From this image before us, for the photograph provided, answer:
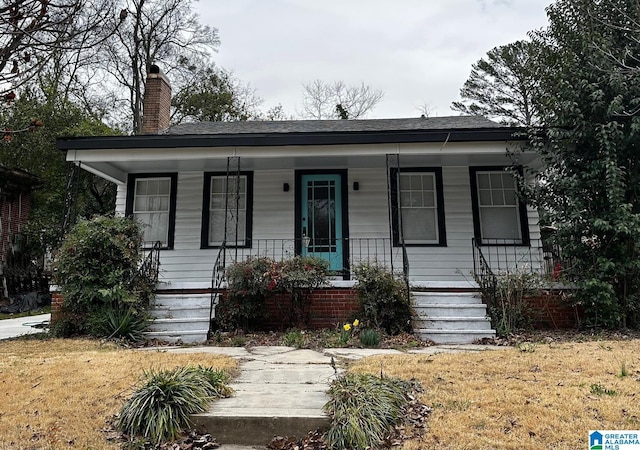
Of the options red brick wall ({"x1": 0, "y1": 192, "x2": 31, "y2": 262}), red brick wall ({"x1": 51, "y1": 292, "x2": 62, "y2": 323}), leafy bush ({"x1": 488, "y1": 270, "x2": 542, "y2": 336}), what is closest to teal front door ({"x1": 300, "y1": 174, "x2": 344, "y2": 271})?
leafy bush ({"x1": 488, "y1": 270, "x2": 542, "y2": 336})

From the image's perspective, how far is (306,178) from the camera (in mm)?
9195

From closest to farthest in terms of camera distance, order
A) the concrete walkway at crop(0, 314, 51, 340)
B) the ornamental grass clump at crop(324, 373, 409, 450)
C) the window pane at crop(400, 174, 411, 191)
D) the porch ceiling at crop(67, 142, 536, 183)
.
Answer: the ornamental grass clump at crop(324, 373, 409, 450) → the concrete walkway at crop(0, 314, 51, 340) → the porch ceiling at crop(67, 142, 536, 183) → the window pane at crop(400, 174, 411, 191)

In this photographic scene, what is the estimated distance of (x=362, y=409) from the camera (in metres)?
2.96

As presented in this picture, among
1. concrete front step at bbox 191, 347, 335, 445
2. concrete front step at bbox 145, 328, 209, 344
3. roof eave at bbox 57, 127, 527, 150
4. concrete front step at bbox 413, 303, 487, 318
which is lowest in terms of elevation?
concrete front step at bbox 191, 347, 335, 445

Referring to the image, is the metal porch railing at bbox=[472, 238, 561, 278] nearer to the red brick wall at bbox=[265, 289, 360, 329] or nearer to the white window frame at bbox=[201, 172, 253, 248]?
the red brick wall at bbox=[265, 289, 360, 329]

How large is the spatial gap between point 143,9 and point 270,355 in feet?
73.7

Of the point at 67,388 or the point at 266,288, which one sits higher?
the point at 266,288

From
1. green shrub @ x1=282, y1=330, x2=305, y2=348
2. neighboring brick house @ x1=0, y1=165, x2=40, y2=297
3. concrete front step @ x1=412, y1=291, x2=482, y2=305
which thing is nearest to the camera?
green shrub @ x1=282, y1=330, x2=305, y2=348

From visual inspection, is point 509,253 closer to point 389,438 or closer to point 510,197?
point 510,197

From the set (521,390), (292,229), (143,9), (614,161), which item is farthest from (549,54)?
(143,9)

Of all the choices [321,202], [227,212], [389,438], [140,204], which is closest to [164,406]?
[389,438]

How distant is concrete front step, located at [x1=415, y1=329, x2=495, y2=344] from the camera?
251 inches

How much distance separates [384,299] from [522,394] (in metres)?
3.23

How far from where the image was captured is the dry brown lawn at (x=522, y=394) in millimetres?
2738
